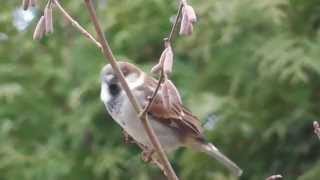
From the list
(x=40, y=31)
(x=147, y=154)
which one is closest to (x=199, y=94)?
(x=147, y=154)

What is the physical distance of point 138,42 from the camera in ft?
11.1

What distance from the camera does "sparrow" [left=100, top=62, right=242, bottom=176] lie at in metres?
2.31

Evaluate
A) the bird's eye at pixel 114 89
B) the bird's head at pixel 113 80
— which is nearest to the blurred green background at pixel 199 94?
the bird's head at pixel 113 80

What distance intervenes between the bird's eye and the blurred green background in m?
0.71

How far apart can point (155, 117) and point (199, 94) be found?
68 centimetres

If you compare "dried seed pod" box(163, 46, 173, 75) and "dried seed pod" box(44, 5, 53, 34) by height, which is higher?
"dried seed pod" box(44, 5, 53, 34)

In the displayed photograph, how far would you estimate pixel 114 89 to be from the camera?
237 cm

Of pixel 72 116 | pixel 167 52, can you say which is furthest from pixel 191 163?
pixel 167 52

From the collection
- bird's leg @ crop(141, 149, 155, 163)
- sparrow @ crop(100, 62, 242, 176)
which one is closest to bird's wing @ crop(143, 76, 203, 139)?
sparrow @ crop(100, 62, 242, 176)

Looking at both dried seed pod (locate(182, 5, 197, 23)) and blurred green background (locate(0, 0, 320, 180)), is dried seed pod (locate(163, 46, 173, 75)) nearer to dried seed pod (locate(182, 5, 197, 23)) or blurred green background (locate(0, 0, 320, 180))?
dried seed pod (locate(182, 5, 197, 23))

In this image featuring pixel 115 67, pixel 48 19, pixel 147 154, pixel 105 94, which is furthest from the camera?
pixel 105 94

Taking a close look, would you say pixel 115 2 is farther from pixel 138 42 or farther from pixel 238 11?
pixel 238 11

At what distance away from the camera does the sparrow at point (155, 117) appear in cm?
231

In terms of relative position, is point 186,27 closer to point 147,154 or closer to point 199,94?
point 147,154
